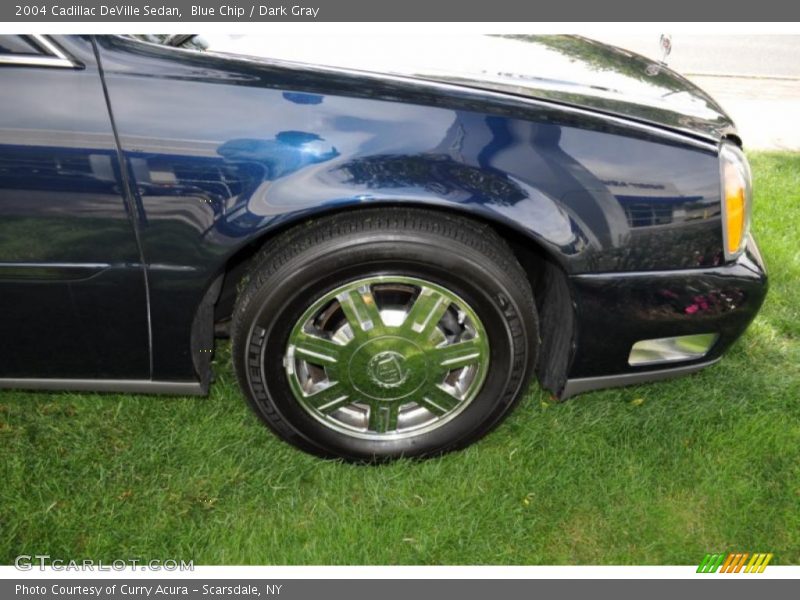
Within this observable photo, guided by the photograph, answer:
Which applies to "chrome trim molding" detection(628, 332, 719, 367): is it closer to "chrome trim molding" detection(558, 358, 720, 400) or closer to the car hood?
"chrome trim molding" detection(558, 358, 720, 400)

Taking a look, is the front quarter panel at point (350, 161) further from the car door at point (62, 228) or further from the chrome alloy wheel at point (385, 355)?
the chrome alloy wheel at point (385, 355)

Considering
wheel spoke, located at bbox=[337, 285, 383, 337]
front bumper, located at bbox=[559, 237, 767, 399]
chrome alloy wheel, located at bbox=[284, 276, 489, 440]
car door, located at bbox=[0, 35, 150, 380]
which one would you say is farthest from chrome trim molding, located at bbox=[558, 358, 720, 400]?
car door, located at bbox=[0, 35, 150, 380]

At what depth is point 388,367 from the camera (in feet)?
7.39

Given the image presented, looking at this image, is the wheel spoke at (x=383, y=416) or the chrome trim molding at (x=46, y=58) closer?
the chrome trim molding at (x=46, y=58)

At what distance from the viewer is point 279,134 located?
1937mm

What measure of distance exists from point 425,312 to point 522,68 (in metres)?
0.88

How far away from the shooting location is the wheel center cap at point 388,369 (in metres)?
2.24

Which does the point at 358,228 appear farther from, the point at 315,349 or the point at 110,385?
the point at 110,385

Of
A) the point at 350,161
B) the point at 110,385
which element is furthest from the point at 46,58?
the point at 110,385

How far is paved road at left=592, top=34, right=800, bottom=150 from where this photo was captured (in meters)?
5.83

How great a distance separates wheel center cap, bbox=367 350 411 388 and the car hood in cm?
82

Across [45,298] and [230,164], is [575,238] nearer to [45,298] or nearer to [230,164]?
[230,164]

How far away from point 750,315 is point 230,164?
1.67 metres

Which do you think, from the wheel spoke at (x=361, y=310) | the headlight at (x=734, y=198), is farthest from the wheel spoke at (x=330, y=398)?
the headlight at (x=734, y=198)
